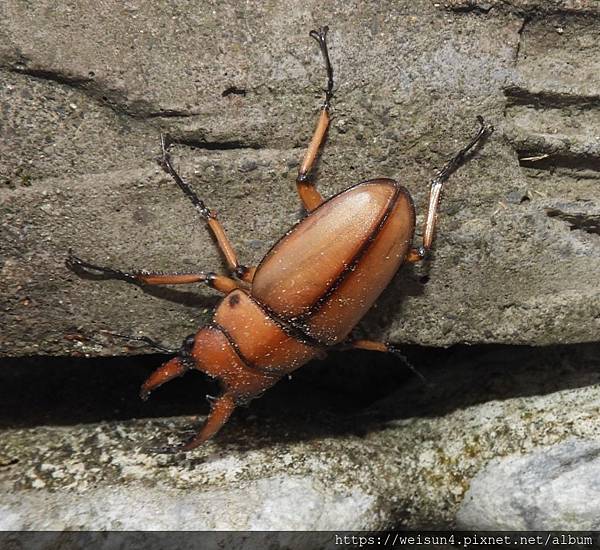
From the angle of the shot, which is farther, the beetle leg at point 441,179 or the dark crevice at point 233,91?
the beetle leg at point 441,179

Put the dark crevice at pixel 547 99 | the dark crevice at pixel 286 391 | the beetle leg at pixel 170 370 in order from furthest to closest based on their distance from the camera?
the dark crevice at pixel 286 391, the beetle leg at pixel 170 370, the dark crevice at pixel 547 99

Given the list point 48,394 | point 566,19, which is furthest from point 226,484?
point 566,19

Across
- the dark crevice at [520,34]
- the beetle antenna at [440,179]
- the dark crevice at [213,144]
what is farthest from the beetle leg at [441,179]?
the dark crevice at [213,144]

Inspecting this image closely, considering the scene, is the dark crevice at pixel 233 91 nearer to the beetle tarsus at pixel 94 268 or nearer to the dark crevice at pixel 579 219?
the beetle tarsus at pixel 94 268

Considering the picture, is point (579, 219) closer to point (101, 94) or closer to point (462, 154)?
point (462, 154)

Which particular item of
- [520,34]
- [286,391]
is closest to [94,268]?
[286,391]

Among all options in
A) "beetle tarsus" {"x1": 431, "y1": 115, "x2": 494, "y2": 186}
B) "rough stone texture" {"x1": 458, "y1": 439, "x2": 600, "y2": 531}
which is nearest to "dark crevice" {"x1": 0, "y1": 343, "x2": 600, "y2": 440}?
"rough stone texture" {"x1": 458, "y1": 439, "x2": 600, "y2": 531}

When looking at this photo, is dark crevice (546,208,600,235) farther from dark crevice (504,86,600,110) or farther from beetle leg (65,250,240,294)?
beetle leg (65,250,240,294)

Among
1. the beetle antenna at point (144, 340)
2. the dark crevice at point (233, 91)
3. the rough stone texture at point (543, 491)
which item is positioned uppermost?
the dark crevice at point (233, 91)

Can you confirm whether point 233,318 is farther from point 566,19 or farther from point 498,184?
point 566,19
